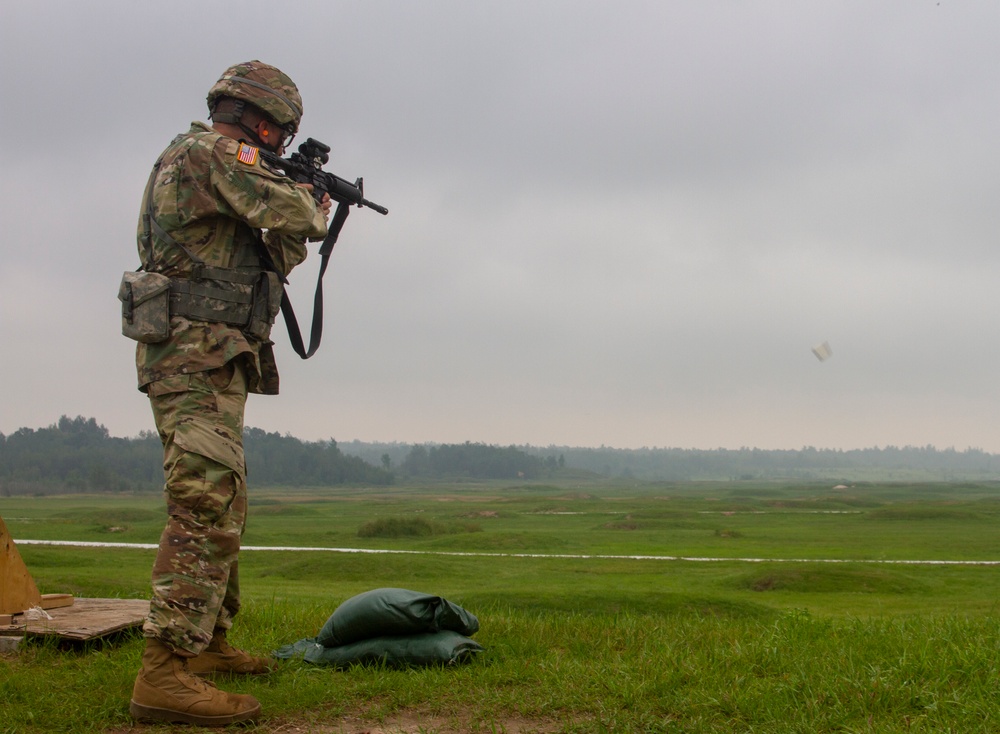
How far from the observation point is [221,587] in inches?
195

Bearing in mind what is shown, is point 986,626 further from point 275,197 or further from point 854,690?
point 275,197

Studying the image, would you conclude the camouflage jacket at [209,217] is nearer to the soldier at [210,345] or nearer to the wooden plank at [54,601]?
the soldier at [210,345]

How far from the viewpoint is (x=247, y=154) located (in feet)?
16.7

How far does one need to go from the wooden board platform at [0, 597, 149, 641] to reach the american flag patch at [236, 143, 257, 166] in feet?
10.7

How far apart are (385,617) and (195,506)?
165 centimetres

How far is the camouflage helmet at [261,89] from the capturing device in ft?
17.5

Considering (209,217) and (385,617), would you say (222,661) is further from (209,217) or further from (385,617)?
(209,217)

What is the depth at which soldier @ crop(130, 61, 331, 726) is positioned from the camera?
476cm

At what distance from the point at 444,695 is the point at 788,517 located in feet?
227

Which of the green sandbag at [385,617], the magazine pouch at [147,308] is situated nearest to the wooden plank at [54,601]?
the green sandbag at [385,617]

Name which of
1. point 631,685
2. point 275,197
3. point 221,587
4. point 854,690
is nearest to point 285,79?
point 275,197

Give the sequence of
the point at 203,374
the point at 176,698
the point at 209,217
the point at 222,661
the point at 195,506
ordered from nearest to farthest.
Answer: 1. the point at 176,698
2. the point at 195,506
3. the point at 203,374
4. the point at 209,217
5. the point at 222,661

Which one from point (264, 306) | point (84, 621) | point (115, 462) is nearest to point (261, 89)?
point (264, 306)

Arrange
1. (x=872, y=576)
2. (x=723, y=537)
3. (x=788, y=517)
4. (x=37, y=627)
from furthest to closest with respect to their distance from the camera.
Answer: (x=788, y=517) < (x=723, y=537) < (x=872, y=576) < (x=37, y=627)
